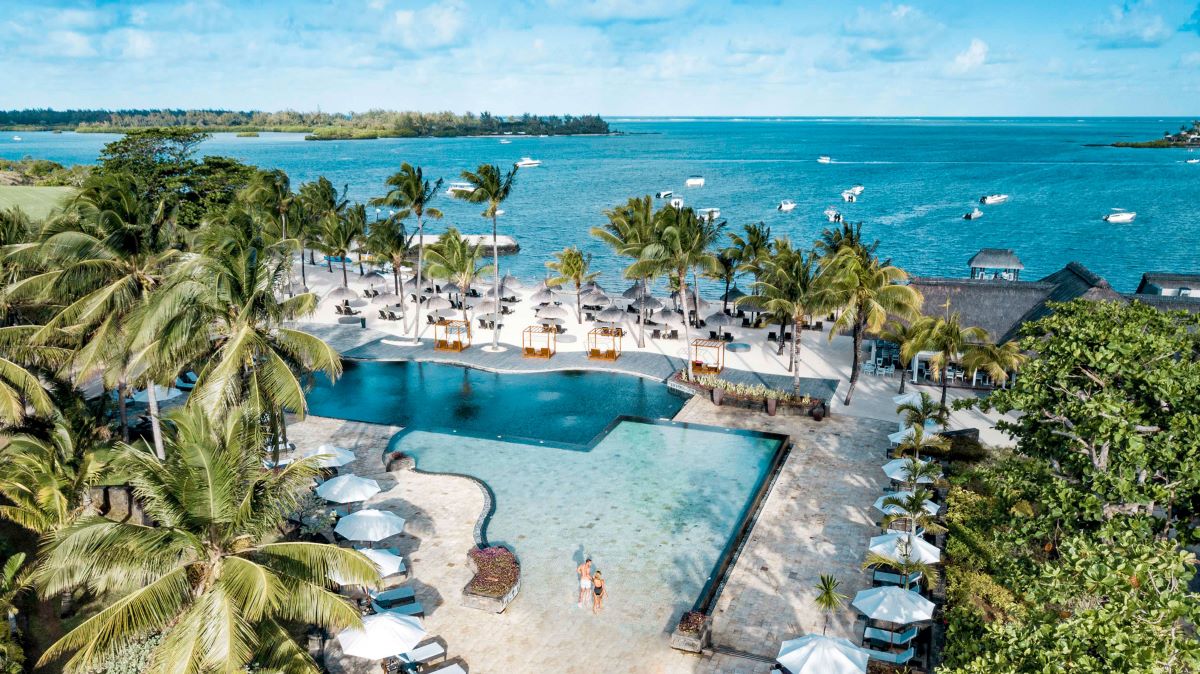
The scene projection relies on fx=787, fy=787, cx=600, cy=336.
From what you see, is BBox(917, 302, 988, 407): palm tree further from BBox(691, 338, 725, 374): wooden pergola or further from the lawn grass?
the lawn grass

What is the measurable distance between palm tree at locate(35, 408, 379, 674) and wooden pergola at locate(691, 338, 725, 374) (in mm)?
24930

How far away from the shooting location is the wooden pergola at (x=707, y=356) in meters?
36.7

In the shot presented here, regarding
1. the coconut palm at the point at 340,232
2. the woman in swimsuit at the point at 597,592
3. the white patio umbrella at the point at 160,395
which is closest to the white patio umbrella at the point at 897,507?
the woman in swimsuit at the point at 597,592

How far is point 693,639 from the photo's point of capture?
1719 cm

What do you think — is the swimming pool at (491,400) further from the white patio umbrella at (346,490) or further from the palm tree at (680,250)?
the white patio umbrella at (346,490)

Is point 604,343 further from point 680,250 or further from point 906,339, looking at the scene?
point 906,339

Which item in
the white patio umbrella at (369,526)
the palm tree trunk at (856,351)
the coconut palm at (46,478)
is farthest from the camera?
the palm tree trunk at (856,351)

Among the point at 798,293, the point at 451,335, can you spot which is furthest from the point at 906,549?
the point at 451,335

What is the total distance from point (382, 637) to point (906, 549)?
1239 centimetres

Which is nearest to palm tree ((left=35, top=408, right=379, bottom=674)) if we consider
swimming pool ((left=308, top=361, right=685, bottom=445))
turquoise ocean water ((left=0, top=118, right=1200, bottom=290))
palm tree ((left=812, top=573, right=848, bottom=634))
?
palm tree ((left=812, top=573, right=848, bottom=634))

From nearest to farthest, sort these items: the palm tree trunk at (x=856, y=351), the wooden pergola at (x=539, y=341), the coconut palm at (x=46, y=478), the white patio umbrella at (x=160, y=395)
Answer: the coconut palm at (x=46, y=478) → the white patio umbrella at (x=160, y=395) → the palm tree trunk at (x=856, y=351) → the wooden pergola at (x=539, y=341)

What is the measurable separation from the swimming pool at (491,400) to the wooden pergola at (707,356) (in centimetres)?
243

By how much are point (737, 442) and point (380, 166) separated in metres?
186

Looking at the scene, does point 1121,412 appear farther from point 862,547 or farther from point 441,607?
point 441,607
